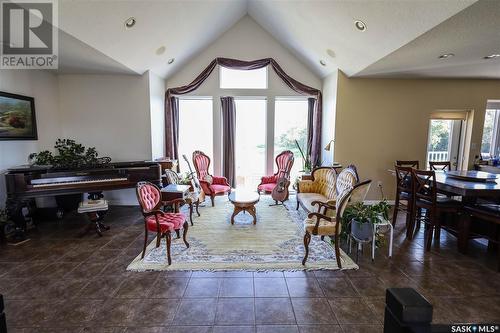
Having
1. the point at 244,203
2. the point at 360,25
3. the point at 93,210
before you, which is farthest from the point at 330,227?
the point at 93,210

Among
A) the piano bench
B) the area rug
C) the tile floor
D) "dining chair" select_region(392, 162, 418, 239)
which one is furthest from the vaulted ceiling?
the area rug

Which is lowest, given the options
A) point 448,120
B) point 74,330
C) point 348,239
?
point 74,330

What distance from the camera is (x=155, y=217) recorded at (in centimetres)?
315

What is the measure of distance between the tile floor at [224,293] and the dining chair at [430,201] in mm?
393

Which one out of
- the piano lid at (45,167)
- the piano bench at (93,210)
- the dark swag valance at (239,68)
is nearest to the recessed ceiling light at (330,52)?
the dark swag valance at (239,68)

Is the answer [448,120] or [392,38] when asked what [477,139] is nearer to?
[448,120]

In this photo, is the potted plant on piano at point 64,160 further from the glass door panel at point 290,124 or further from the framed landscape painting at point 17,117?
the glass door panel at point 290,124

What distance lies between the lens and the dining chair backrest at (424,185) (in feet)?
11.6

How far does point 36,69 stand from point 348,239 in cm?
595

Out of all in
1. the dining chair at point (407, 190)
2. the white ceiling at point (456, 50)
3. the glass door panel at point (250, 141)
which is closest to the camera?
the white ceiling at point (456, 50)

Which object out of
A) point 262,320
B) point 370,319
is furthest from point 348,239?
point 262,320

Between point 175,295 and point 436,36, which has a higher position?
point 436,36

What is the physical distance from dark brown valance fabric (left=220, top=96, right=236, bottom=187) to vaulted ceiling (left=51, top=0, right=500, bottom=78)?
1370 mm

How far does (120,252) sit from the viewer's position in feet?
11.4
